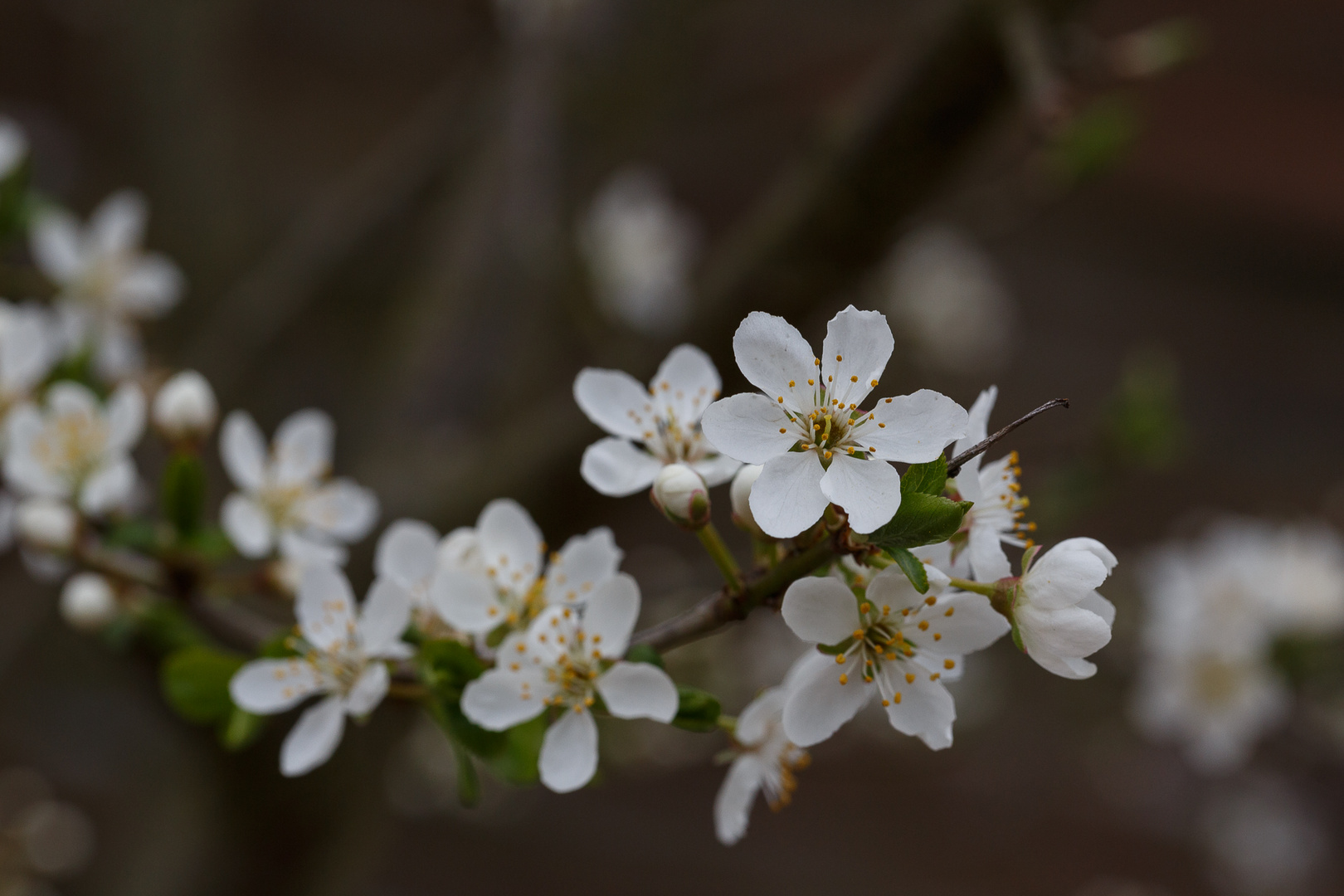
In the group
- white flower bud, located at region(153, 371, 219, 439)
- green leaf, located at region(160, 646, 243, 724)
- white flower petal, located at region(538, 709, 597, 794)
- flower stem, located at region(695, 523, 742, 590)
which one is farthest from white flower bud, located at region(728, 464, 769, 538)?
white flower bud, located at region(153, 371, 219, 439)

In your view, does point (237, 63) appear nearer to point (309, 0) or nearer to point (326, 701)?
point (309, 0)

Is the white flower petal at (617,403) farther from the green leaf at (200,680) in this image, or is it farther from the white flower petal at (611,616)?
the green leaf at (200,680)

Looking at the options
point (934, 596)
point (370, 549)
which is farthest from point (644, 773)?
point (934, 596)

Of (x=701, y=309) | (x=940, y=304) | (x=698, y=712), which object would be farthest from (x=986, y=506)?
(x=940, y=304)

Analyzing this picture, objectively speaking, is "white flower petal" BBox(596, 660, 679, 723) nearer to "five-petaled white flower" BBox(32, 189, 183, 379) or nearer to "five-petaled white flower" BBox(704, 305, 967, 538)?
"five-petaled white flower" BBox(704, 305, 967, 538)

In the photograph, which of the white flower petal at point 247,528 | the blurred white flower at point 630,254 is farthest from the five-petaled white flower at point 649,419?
the blurred white flower at point 630,254
